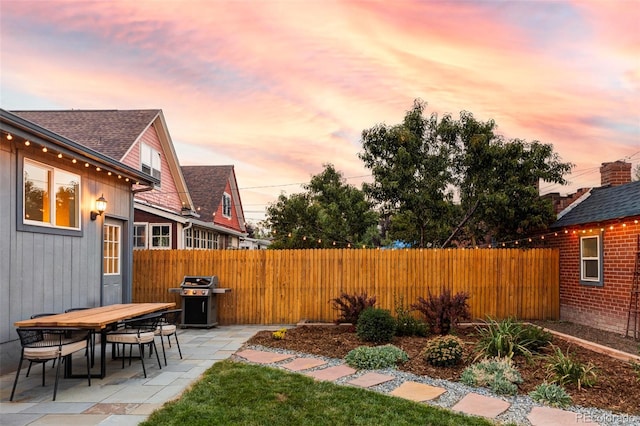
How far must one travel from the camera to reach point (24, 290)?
19.2 ft

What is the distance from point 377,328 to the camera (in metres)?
6.92

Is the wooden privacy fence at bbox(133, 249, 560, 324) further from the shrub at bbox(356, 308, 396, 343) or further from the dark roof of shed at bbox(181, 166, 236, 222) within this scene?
the dark roof of shed at bbox(181, 166, 236, 222)

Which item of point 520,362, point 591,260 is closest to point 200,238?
point 591,260

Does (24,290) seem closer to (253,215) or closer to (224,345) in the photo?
(224,345)

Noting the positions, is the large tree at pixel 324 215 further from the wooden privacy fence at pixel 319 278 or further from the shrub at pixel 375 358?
the shrub at pixel 375 358

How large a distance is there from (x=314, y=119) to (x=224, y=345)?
7354 mm

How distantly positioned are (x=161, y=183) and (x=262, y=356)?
1028cm

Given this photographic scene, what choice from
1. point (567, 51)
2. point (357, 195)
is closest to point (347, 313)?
point (567, 51)

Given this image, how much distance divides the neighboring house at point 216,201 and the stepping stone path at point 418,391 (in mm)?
11321

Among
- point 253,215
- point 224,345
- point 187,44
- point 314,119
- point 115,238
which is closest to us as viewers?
point 224,345

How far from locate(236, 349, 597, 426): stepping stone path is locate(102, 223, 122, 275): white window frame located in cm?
354

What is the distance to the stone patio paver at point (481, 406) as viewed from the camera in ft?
13.3

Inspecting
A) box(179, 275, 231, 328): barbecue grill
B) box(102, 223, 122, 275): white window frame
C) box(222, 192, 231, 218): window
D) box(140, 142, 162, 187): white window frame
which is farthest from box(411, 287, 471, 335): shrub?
box(222, 192, 231, 218): window

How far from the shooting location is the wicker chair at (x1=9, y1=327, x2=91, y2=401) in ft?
14.9
